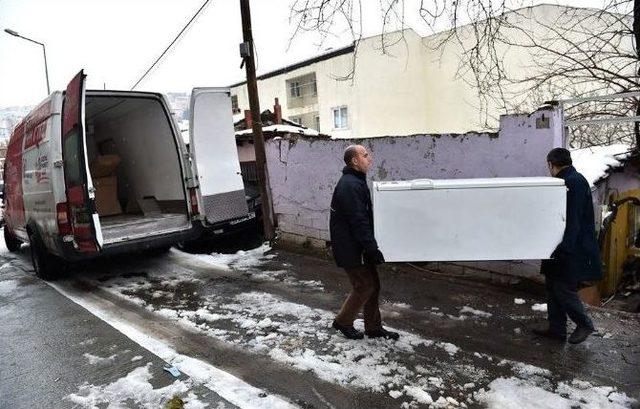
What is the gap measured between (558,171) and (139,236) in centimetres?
499

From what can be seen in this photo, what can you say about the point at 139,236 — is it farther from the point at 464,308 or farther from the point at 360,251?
the point at 464,308

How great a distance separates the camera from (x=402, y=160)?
222 inches

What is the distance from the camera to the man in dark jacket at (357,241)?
355 cm

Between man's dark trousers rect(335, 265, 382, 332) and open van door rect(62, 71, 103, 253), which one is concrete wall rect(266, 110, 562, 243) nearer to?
man's dark trousers rect(335, 265, 382, 332)

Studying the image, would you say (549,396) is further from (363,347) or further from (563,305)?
(363,347)

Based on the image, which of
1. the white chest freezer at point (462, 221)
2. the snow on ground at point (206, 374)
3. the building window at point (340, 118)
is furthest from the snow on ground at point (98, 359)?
the building window at point (340, 118)

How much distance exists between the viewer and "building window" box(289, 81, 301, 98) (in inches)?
1170

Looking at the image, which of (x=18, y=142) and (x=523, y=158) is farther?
(x=18, y=142)

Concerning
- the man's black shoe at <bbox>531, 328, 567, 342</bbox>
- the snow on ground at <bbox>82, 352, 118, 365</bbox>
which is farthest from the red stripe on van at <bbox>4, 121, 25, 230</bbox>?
the man's black shoe at <bbox>531, 328, 567, 342</bbox>

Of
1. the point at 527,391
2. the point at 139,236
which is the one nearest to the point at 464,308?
the point at 527,391

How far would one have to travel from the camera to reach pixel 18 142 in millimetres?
7293

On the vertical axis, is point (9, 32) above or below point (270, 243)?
above

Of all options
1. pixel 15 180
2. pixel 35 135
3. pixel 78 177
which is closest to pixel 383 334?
pixel 78 177

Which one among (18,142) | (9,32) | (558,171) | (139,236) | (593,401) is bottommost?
(593,401)
